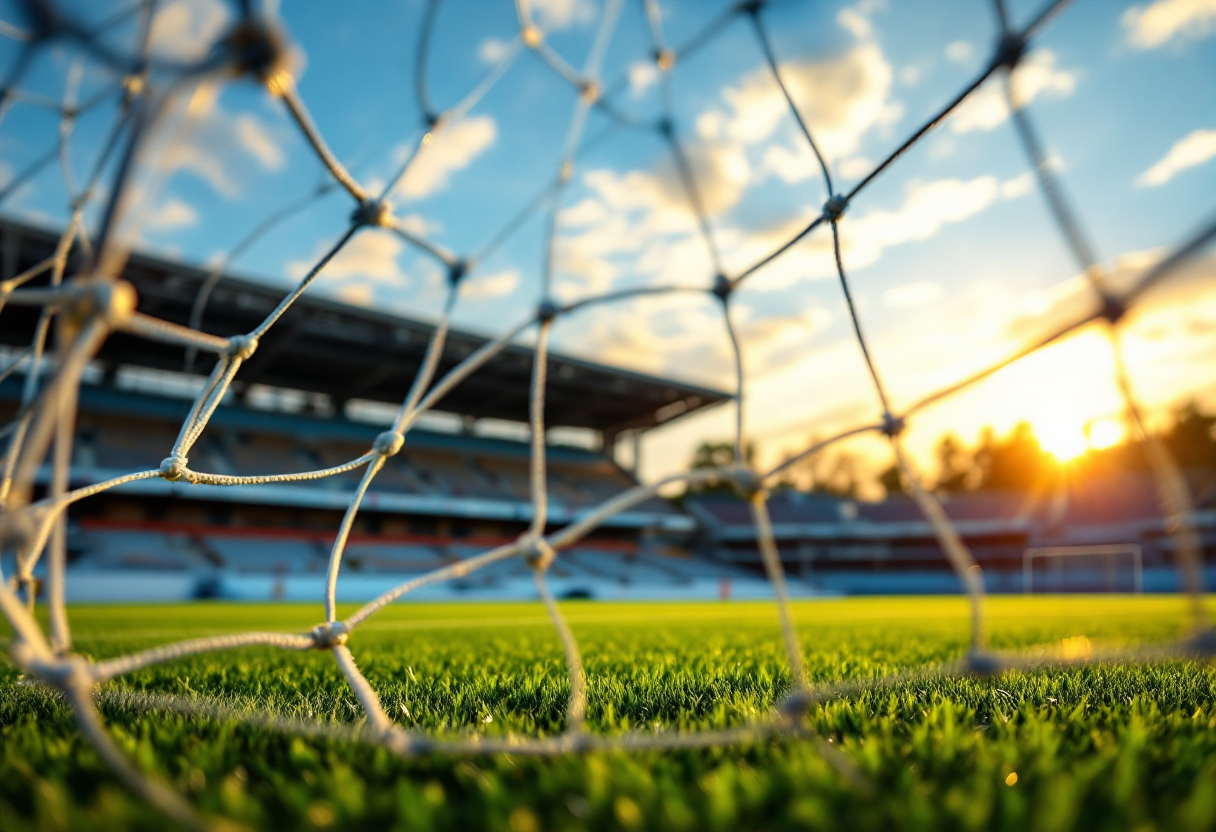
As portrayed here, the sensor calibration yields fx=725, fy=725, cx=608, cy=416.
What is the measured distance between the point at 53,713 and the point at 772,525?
3473 centimetres

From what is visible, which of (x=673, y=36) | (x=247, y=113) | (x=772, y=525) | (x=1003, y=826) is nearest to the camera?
(x=1003, y=826)

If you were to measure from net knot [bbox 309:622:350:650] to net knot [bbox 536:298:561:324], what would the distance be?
3.28ft

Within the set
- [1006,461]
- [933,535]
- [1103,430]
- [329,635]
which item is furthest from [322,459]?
[1006,461]

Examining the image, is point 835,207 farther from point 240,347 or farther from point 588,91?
point 240,347

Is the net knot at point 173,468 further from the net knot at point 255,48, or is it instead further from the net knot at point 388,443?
the net knot at point 255,48

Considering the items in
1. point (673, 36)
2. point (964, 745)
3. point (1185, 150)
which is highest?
point (673, 36)

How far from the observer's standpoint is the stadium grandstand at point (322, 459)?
1828 centimetres

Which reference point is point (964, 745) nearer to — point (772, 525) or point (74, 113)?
point (74, 113)

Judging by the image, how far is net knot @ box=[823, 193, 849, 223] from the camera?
6.31ft

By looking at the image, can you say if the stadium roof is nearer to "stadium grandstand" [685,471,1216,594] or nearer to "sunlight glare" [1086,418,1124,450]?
"stadium grandstand" [685,471,1216,594]

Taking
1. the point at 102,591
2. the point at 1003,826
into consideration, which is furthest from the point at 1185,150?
the point at 102,591

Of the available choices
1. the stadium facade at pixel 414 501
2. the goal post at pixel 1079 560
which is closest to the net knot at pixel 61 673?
the stadium facade at pixel 414 501

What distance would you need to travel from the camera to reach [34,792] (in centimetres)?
101

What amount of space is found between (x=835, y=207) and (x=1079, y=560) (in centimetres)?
3518
